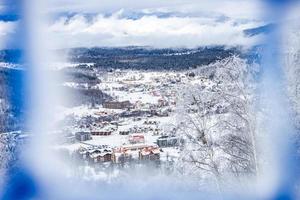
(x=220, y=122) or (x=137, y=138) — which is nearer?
(x=137, y=138)

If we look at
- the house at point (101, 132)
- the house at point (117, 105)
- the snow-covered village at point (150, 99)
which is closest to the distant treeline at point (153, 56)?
the snow-covered village at point (150, 99)

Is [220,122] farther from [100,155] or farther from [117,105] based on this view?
[100,155]

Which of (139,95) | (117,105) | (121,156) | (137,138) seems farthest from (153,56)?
(121,156)

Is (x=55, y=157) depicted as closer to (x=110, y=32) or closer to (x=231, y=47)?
(x=110, y=32)

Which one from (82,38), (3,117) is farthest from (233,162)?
(3,117)

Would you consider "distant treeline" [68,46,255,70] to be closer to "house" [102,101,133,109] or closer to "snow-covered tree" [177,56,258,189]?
"snow-covered tree" [177,56,258,189]
